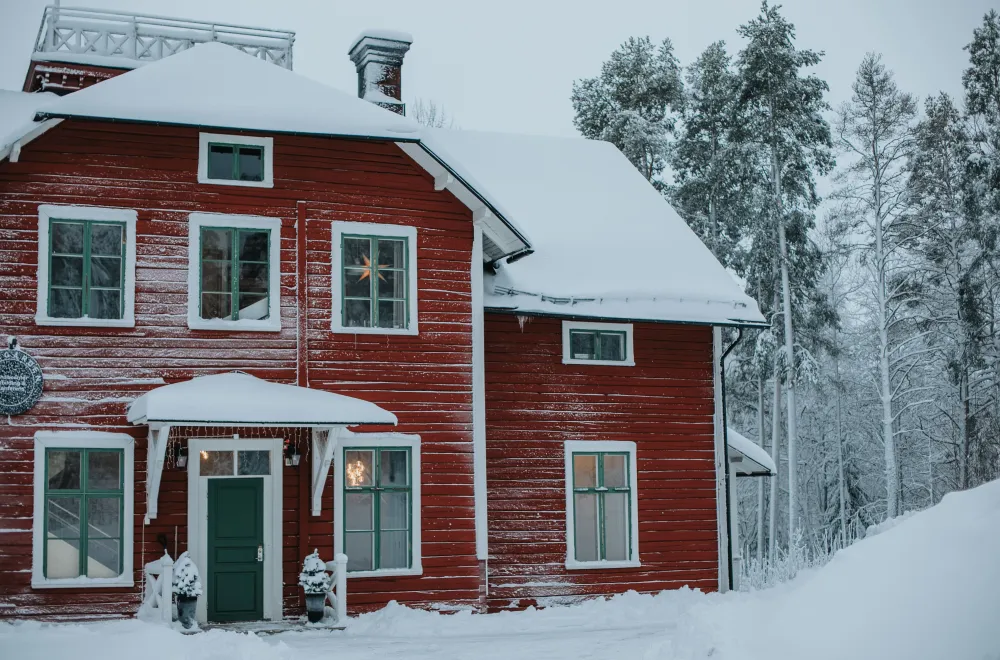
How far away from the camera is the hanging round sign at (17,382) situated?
14008 mm

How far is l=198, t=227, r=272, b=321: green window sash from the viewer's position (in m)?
15.0

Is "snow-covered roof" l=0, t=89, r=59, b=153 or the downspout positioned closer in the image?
"snow-covered roof" l=0, t=89, r=59, b=153

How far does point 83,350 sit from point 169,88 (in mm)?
3501

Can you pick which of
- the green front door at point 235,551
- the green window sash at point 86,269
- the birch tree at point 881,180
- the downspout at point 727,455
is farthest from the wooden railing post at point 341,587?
the birch tree at point 881,180

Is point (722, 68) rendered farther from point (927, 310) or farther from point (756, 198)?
point (927, 310)

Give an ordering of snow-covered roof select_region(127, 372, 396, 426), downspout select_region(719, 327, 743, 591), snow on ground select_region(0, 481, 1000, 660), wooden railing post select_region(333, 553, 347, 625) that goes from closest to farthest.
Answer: snow on ground select_region(0, 481, 1000, 660) → snow-covered roof select_region(127, 372, 396, 426) → wooden railing post select_region(333, 553, 347, 625) → downspout select_region(719, 327, 743, 591)

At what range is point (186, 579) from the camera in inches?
533

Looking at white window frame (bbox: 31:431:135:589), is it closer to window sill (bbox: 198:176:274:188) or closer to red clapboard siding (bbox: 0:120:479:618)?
red clapboard siding (bbox: 0:120:479:618)

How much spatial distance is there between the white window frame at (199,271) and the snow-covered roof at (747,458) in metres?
8.35

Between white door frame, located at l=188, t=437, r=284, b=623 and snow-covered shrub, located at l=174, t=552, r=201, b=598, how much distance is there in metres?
0.77

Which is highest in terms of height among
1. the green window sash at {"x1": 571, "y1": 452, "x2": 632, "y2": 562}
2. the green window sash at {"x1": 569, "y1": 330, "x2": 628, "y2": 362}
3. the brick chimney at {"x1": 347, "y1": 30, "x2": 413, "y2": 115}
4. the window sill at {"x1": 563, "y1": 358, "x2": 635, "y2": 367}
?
the brick chimney at {"x1": 347, "y1": 30, "x2": 413, "y2": 115}

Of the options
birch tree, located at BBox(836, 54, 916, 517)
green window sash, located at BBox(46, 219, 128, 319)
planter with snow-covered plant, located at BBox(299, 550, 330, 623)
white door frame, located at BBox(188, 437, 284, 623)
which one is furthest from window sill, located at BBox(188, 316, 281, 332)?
birch tree, located at BBox(836, 54, 916, 517)

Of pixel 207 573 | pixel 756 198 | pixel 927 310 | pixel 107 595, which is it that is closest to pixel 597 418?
pixel 207 573

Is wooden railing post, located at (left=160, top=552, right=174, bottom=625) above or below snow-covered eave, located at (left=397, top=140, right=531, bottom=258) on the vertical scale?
below
